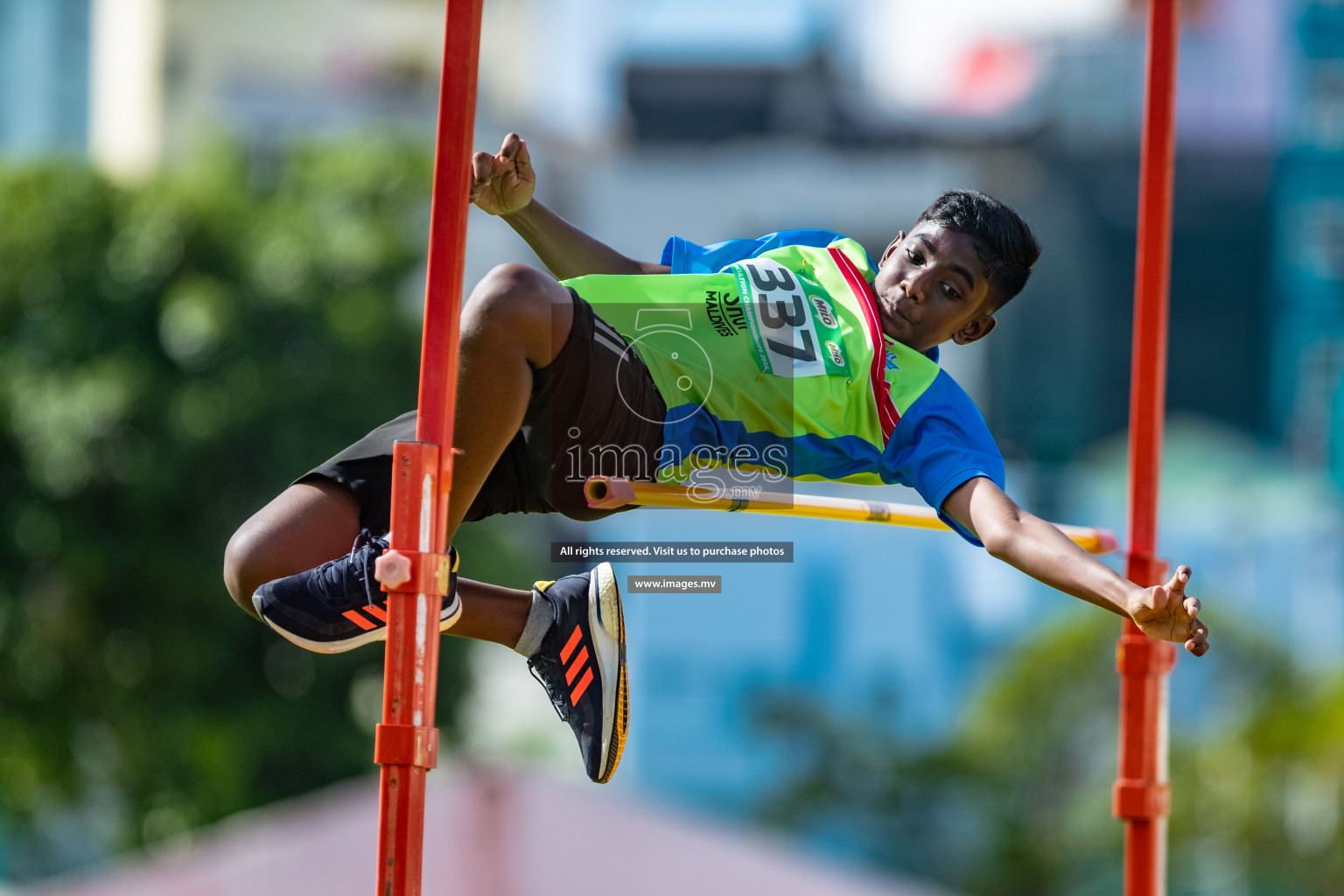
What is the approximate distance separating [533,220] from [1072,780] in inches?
465

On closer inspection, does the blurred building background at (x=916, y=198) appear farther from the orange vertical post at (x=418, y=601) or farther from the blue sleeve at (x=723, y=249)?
the orange vertical post at (x=418, y=601)

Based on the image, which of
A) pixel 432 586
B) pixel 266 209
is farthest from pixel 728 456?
pixel 266 209

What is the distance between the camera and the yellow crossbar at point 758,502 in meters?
3.12

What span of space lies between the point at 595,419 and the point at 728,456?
0.27 m

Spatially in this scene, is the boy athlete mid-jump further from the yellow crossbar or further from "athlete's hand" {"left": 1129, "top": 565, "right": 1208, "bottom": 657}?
"athlete's hand" {"left": 1129, "top": 565, "right": 1208, "bottom": 657}

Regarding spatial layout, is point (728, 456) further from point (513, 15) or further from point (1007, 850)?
point (513, 15)

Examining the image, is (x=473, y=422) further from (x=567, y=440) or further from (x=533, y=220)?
(x=533, y=220)

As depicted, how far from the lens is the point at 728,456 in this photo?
3199 millimetres

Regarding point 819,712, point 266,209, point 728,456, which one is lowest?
point 819,712

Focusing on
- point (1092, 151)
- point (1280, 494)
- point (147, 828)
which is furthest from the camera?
point (1092, 151)

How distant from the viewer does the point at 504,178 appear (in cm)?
321

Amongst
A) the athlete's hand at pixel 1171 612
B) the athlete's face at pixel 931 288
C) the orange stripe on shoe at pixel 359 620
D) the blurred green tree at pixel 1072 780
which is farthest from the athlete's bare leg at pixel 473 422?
the blurred green tree at pixel 1072 780

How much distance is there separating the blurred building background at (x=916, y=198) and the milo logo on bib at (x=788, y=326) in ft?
2.46

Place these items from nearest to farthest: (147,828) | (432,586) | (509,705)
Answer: (432,586) → (147,828) → (509,705)
